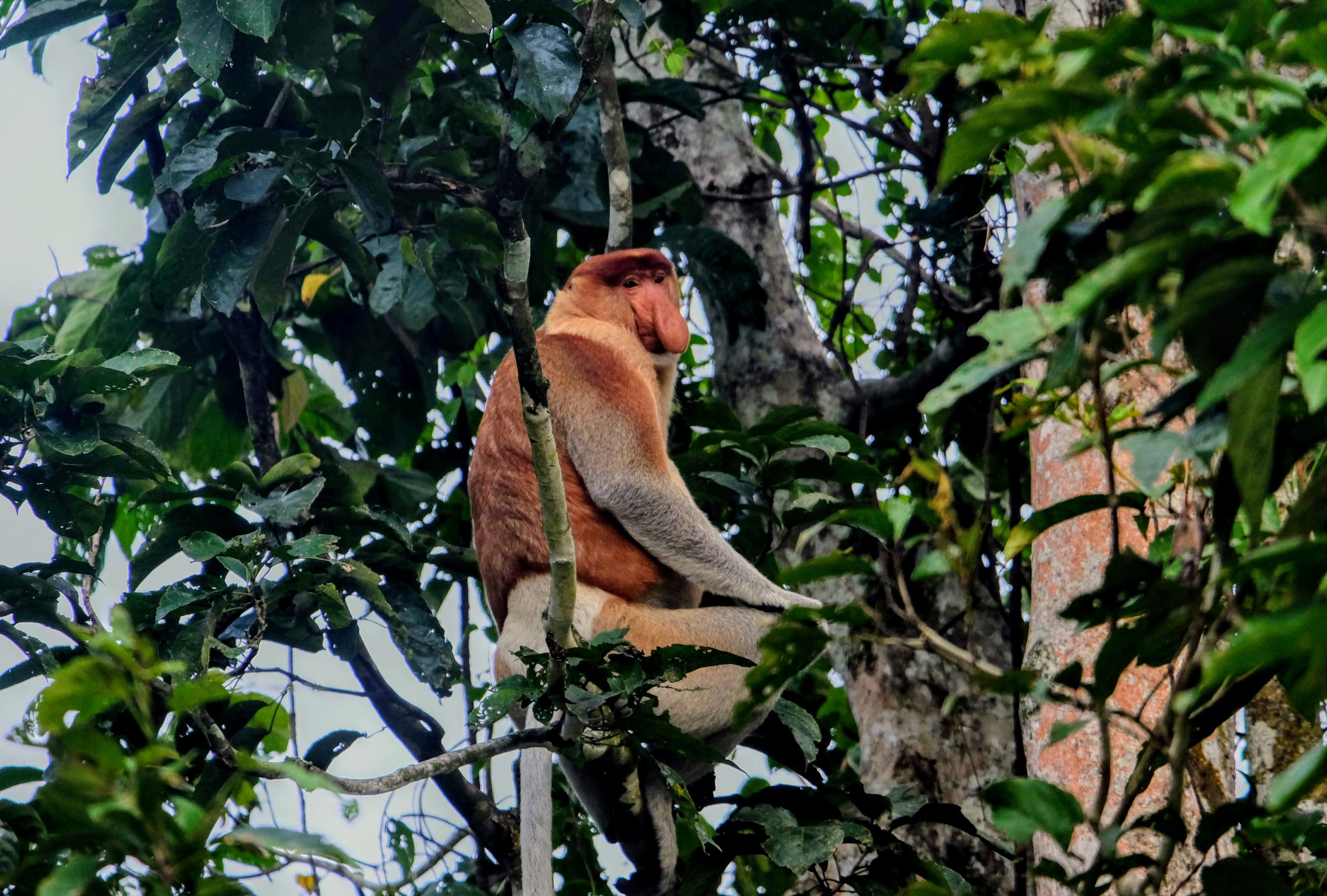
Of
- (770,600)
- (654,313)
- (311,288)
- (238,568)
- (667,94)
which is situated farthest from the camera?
(311,288)

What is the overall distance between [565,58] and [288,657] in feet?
5.09

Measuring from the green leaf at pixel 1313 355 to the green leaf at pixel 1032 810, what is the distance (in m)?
0.58

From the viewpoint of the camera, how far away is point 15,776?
1910 mm

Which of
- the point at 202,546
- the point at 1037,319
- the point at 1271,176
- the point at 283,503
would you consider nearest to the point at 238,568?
the point at 202,546

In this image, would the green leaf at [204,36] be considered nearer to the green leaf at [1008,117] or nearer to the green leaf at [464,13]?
the green leaf at [464,13]

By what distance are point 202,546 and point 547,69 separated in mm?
1175

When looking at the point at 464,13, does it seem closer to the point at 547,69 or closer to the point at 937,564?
the point at 547,69

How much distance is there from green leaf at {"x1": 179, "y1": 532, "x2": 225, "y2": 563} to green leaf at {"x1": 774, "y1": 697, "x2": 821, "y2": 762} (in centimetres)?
116

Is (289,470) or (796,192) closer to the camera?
(289,470)

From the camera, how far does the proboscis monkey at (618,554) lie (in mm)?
2688

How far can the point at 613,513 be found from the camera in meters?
2.99

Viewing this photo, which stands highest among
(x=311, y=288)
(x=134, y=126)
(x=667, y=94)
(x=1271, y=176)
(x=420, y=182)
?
(x=667, y=94)

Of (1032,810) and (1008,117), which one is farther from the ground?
(1008,117)

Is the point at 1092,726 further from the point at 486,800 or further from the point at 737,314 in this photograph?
the point at 737,314
